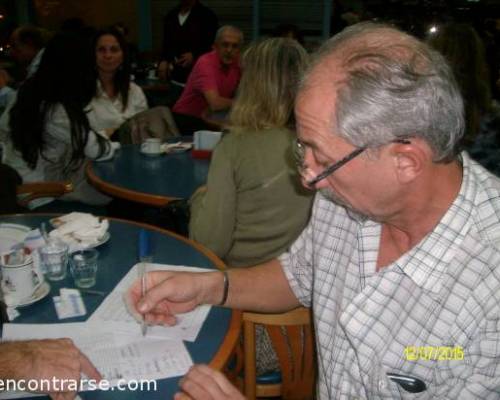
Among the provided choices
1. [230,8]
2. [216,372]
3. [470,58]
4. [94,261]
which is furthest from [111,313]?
[230,8]

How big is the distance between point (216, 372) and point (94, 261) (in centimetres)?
65

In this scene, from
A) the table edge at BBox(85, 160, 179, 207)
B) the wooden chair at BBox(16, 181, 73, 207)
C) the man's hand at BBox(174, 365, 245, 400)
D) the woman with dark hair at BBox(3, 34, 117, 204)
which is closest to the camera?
the man's hand at BBox(174, 365, 245, 400)

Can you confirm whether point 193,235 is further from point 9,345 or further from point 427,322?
point 427,322

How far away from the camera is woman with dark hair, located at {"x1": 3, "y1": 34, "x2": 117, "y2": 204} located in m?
2.81

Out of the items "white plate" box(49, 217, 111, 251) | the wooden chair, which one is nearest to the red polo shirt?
the wooden chair

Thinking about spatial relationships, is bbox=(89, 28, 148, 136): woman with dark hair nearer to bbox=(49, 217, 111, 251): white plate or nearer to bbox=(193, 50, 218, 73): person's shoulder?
bbox=(193, 50, 218, 73): person's shoulder

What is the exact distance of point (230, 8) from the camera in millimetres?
7488

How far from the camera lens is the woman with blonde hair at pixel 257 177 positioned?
6.40ft

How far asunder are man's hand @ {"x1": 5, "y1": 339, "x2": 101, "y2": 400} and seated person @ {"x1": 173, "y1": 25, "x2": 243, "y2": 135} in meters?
3.52

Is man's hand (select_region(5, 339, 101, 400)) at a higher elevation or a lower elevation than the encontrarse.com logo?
higher

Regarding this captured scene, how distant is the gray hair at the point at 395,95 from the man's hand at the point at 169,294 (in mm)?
642

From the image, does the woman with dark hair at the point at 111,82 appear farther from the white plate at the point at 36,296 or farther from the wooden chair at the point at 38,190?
the white plate at the point at 36,296

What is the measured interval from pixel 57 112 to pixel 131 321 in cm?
193

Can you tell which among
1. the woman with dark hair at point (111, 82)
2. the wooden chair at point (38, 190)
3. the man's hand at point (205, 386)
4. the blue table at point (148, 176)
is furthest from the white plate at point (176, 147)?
the man's hand at point (205, 386)
